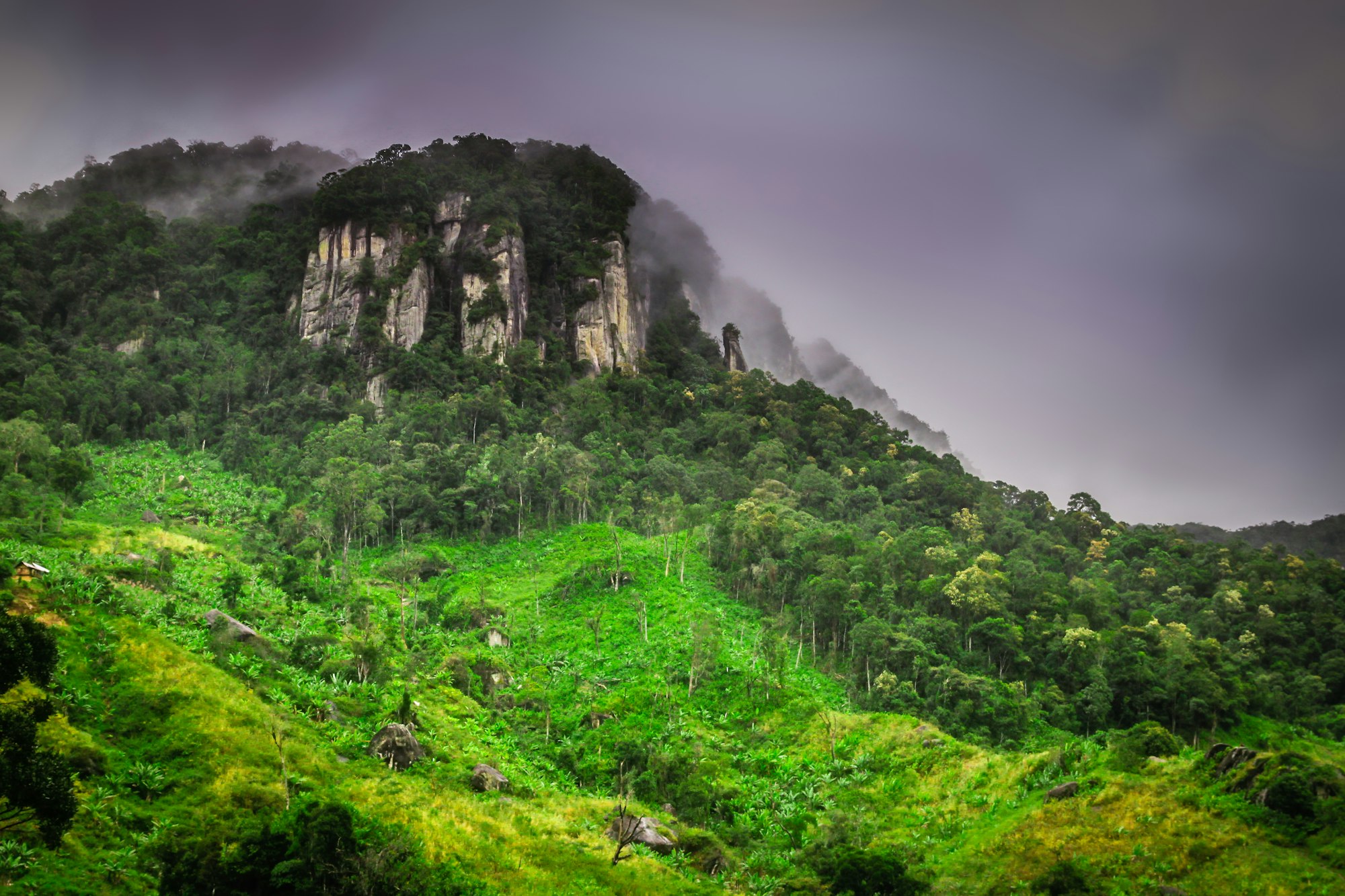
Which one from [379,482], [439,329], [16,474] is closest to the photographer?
[16,474]

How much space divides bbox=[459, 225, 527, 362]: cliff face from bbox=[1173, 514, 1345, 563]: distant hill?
10527cm

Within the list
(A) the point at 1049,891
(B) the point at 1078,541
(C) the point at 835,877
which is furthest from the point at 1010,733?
(B) the point at 1078,541

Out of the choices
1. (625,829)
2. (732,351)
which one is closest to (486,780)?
(625,829)

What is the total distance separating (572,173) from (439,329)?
177 feet

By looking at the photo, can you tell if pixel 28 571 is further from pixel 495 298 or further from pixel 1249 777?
pixel 495 298

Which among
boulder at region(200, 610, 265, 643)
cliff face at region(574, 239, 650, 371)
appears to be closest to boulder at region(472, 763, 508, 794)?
boulder at region(200, 610, 265, 643)

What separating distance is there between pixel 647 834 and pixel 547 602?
32091 mm

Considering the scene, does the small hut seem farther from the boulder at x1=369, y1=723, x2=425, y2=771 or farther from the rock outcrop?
the rock outcrop

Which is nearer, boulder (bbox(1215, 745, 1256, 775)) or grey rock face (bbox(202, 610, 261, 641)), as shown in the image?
boulder (bbox(1215, 745, 1256, 775))

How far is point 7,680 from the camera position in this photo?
699 inches

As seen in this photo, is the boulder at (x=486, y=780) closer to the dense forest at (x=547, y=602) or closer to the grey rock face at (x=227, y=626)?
the dense forest at (x=547, y=602)

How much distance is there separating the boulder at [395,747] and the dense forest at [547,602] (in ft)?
2.10

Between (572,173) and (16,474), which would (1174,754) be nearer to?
(16,474)

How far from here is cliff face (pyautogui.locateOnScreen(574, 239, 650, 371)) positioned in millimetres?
118875
